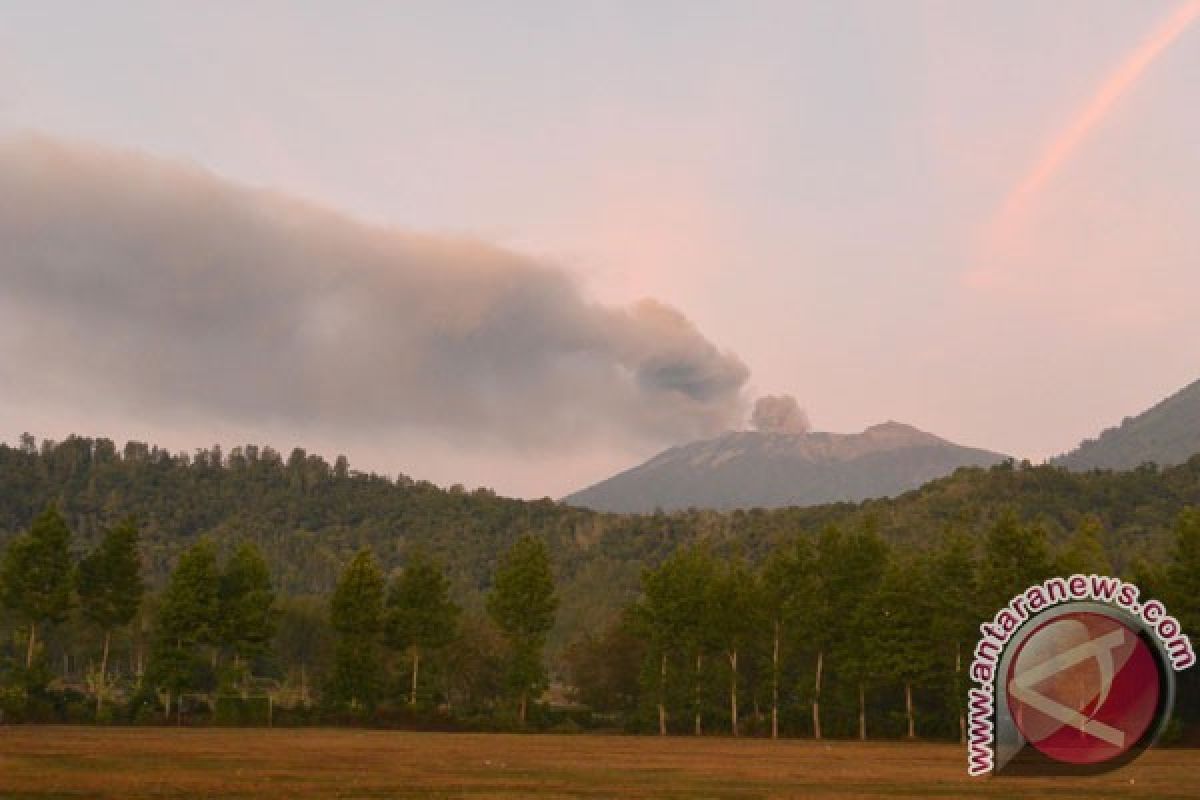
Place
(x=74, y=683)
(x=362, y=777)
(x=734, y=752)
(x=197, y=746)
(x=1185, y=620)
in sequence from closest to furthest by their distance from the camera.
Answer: (x=362, y=777), (x=197, y=746), (x=734, y=752), (x=1185, y=620), (x=74, y=683)

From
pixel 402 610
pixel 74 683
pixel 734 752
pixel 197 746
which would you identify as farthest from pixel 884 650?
pixel 74 683

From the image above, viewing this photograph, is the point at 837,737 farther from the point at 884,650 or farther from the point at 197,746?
the point at 197,746

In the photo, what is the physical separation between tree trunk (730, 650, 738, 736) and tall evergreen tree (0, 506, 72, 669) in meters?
42.3

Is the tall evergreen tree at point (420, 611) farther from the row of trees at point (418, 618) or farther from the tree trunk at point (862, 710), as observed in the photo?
the tree trunk at point (862, 710)

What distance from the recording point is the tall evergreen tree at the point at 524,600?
74.2m

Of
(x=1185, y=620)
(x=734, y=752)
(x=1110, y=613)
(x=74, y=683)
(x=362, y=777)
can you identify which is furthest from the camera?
(x=74, y=683)

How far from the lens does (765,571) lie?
7406 cm

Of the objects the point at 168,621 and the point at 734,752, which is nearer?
the point at 734,752

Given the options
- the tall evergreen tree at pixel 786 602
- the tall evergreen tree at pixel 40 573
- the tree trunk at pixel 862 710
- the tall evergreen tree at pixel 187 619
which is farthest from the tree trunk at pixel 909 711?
the tall evergreen tree at pixel 40 573

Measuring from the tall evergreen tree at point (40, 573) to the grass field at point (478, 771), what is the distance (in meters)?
17.0

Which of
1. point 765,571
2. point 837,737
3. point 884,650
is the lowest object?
point 837,737

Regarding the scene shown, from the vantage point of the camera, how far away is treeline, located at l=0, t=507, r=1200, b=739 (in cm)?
6419

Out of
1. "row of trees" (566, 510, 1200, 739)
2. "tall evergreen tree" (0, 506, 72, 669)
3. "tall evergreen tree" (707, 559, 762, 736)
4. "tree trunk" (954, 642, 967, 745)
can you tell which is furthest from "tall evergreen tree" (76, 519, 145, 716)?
"tree trunk" (954, 642, 967, 745)

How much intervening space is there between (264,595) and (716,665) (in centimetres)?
3091
